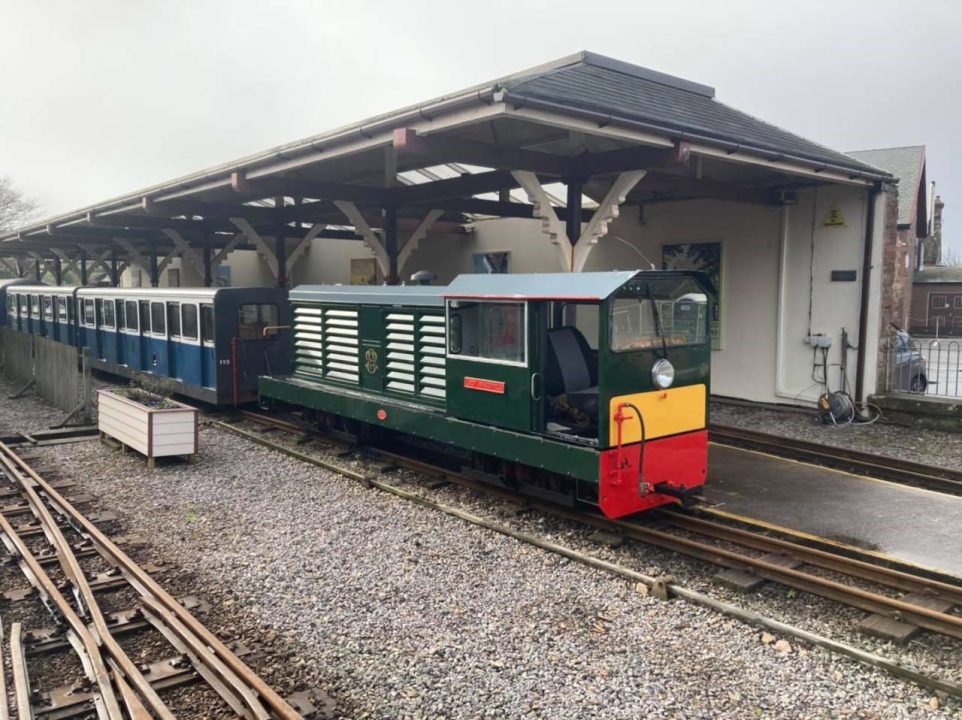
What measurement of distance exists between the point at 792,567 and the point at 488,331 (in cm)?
327

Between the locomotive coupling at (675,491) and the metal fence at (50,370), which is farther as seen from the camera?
the metal fence at (50,370)

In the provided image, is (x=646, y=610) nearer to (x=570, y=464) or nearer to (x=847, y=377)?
(x=570, y=464)

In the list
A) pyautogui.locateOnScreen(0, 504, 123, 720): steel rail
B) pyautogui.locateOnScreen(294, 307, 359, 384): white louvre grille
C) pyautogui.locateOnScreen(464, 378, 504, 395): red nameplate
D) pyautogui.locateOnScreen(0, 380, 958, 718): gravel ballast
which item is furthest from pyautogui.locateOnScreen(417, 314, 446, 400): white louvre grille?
pyautogui.locateOnScreen(0, 504, 123, 720): steel rail

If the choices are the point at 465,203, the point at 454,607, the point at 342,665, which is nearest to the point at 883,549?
the point at 454,607

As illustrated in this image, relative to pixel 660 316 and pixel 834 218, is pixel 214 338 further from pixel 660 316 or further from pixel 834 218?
pixel 834 218

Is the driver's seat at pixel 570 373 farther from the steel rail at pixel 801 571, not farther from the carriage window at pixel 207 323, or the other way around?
the carriage window at pixel 207 323

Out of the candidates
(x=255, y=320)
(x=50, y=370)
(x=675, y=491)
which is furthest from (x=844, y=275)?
(x=50, y=370)

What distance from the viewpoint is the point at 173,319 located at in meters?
12.8

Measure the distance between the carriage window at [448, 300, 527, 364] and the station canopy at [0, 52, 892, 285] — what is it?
6.05ft

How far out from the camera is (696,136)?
8.77 metres

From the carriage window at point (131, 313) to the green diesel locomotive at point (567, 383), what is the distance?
814cm

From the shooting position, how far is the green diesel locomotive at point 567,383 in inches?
239

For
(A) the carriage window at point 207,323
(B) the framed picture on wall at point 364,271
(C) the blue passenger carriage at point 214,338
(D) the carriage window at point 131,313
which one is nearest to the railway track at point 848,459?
(C) the blue passenger carriage at point 214,338

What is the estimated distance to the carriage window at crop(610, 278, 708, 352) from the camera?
20.2 feet
